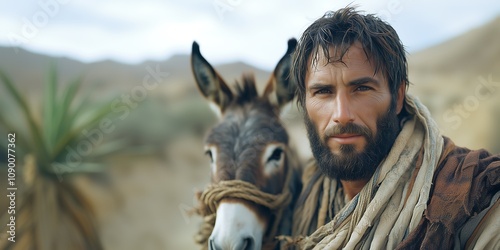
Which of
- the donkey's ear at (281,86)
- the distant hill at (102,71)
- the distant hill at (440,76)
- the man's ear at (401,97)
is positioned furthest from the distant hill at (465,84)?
the man's ear at (401,97)

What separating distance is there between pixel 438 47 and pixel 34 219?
11.1m

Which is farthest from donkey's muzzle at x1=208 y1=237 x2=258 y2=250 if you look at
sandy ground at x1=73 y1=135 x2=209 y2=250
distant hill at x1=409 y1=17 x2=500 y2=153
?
sandy ground at x1=73 y1=135 x2=209 y2=250

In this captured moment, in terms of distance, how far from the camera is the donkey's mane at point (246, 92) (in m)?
2.90

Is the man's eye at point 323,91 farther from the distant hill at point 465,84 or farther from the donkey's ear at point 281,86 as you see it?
the distant hill at point 465,84

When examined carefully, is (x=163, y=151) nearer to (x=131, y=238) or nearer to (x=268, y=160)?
(x=131, y=238)

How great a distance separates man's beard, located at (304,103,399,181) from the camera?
82.7 inches

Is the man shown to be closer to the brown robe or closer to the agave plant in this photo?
the brown robe

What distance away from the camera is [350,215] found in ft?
6.93

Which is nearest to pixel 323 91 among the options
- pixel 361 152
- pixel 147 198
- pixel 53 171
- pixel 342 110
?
pixel 342 110

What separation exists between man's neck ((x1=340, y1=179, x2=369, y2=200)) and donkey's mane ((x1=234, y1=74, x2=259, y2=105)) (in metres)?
0.82

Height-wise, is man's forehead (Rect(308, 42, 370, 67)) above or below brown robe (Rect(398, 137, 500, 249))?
above

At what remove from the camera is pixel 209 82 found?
2.93 m

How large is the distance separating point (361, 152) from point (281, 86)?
0.84 meters

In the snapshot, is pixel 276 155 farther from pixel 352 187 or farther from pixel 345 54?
pixel 345 54
